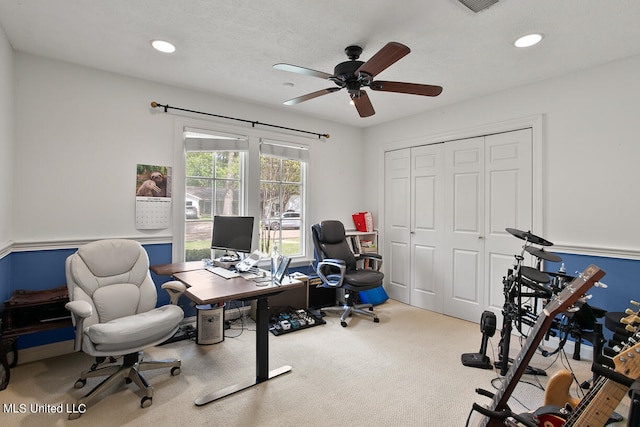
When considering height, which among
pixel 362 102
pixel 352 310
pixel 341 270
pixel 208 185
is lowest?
pixel 352 310

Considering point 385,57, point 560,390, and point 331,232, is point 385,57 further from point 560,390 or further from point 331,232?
point 331,232

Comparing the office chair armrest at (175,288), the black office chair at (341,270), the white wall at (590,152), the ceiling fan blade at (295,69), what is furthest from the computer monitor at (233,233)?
the white wall at (590,152)

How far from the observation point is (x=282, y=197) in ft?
14.0

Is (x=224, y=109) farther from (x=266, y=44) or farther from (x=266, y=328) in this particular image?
(x=266, y=328)

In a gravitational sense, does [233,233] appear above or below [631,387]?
above

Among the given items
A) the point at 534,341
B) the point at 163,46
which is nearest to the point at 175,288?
the point at 163,46

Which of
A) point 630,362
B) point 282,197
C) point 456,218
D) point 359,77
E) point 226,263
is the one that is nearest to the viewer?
point 630,362

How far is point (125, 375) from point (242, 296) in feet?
3.42

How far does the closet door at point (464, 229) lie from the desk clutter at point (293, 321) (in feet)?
5.50

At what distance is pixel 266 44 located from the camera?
2484 mm

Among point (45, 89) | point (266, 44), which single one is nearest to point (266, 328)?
point (266, 44)

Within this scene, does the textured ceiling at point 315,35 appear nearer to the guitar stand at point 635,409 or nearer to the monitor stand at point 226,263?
the monitor stand at point 226,263

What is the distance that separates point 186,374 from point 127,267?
97 cm

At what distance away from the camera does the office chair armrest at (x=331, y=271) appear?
361 cm
